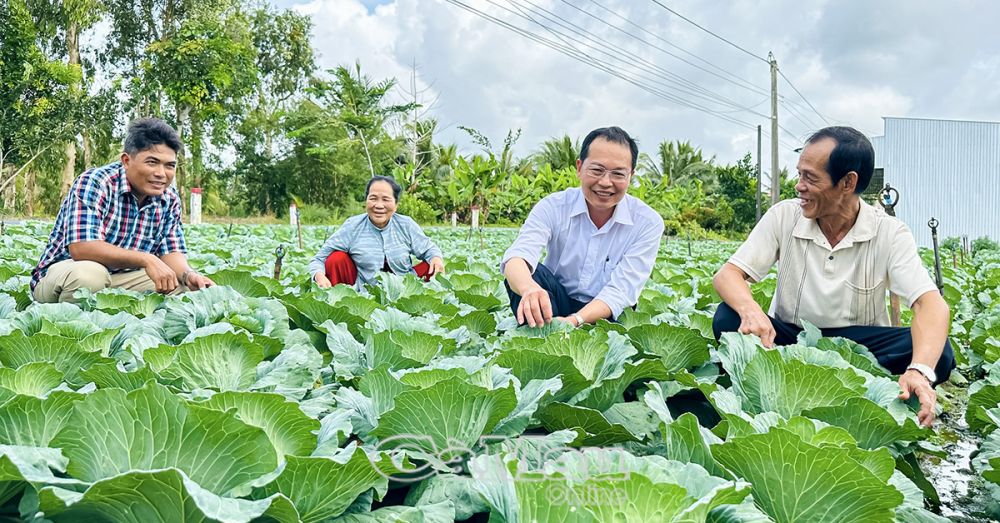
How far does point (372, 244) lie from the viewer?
484cm

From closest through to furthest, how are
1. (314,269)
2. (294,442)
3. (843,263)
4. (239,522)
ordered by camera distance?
(239,522) → (294,442) → (843,263) → (314,269)

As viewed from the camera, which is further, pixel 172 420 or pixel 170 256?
pixel 170 256

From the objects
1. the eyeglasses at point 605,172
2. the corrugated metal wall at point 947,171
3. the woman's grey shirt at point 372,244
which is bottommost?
the woman's grey shirt at point 372,244

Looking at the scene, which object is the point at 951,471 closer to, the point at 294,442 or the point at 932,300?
the point at 932,300

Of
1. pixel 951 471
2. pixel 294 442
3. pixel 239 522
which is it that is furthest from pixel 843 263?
pixel 239 522

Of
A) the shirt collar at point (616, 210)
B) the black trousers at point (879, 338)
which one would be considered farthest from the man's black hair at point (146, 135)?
the black trousers at point (879, 338)

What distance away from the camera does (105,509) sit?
1077 millimetres

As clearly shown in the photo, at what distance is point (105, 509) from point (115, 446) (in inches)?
4.7

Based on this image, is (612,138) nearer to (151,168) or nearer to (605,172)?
(605,172)

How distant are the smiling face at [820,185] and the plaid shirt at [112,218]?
10.3 feet

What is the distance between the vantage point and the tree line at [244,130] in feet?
70.1

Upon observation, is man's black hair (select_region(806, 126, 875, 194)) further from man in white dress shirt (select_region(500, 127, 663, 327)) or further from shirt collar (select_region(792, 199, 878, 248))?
man in white dress shirt (select_region(500, 127, 663, 327))

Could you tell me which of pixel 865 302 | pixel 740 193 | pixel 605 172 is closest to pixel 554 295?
pixel 605 172

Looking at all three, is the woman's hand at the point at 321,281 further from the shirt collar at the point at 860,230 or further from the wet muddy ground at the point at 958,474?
the wet muddy ground at the point at 958,474
